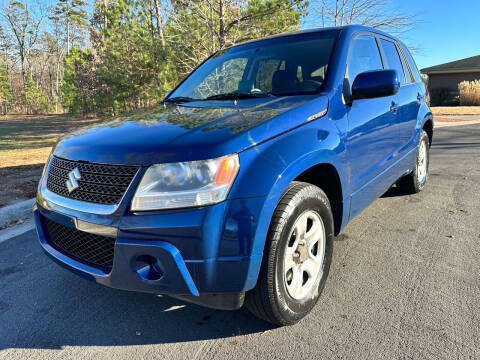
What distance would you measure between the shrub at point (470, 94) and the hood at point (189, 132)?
1120 inches

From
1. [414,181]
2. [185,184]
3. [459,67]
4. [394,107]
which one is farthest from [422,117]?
[459,67]

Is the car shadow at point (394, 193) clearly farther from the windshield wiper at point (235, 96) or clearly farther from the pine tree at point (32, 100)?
the pine tree at point (32, 100)

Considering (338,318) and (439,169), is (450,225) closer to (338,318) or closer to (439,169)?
(338,318)

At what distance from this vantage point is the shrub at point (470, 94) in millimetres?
25438

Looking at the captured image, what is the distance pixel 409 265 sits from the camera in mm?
2939

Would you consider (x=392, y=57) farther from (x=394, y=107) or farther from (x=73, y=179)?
(x=73, y=179)

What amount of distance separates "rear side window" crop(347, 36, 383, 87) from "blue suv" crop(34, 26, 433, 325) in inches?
1.0

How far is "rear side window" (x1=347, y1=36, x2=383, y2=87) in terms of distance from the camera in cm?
293

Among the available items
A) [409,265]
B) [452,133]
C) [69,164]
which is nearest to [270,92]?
[69,164]

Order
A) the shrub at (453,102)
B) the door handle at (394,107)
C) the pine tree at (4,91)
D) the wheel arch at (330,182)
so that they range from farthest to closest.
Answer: the pine tree at (4,91) → the shrub at (453,102) → the door handle at (394,107) → the wheel arch at (330,182)

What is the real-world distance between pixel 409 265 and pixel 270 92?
5.86 ft

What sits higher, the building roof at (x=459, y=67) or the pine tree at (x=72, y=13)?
the pine tree at (x=72, y=13)

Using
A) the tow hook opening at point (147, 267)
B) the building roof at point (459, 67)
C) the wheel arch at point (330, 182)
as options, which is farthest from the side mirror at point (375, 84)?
the building roof at point (459, 67)

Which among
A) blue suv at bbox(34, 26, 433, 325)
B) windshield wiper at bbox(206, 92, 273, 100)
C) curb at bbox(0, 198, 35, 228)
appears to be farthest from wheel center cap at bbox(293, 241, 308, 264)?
curb at bbox(0, 198, 35, 228)
